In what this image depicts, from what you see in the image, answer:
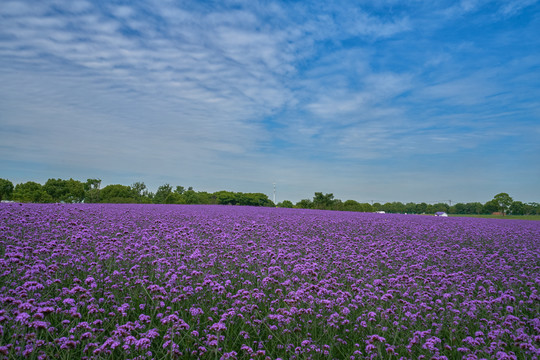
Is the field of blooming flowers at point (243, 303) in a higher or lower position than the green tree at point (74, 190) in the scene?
lower

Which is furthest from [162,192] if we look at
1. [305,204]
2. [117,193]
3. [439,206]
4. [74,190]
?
[439,206]

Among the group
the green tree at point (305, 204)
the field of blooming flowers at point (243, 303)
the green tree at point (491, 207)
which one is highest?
the green tree at point (491, 207)

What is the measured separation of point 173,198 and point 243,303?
4302 centimetres

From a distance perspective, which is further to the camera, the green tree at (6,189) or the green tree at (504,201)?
the green tree at (504,201)

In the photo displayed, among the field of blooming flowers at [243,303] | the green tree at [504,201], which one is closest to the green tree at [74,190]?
the field of blooming flowers at [243,303]

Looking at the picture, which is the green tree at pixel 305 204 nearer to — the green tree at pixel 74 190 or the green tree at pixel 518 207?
the green tree at pixel 74 190

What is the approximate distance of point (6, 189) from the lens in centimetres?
6272

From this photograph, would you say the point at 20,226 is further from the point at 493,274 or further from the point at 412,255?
the point at 493,274

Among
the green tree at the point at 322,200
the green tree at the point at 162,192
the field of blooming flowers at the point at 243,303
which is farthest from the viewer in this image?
the green tree at the point at 162,192

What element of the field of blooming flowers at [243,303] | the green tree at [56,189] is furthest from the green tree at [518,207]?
the green tree at [56,189]

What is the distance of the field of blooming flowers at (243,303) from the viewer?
2.92 metres

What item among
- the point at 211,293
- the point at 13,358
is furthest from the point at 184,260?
the point at 13,358

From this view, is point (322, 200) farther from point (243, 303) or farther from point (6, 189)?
point (6, 189)

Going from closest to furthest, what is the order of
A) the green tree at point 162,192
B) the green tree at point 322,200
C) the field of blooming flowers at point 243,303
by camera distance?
the field of blooming flowers at point 243,303, the green tree at point 322,200, the green tree at point 162,192
